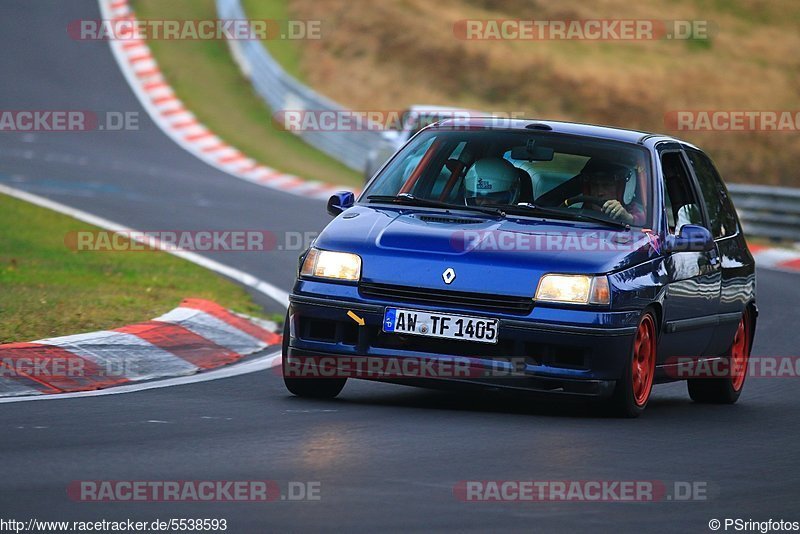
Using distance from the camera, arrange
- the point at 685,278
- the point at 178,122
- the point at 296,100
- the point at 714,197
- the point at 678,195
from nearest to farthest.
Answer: the point at 685,278 → the point at 678,195 → the point at 714,197 → the point at 178,122 → the point at 296,100

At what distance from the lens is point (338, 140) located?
30.6 metres

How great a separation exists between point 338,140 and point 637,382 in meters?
22.4

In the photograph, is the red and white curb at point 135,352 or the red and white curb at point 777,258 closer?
the red and white curb at point 135,352

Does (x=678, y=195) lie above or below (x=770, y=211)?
above

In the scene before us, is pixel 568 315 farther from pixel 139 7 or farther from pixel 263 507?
pixel 139 7

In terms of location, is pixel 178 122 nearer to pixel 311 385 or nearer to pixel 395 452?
pixel 311 385

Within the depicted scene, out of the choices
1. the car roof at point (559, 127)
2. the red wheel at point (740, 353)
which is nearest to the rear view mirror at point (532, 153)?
the car roof at point (559, 127)

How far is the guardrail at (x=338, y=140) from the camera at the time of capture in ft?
77.7

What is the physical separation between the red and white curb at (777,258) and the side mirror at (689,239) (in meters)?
11.3

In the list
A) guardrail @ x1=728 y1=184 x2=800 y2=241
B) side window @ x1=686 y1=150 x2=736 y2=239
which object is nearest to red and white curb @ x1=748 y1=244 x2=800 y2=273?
guardrail @ x1=728 y1=184 x2=800 y2=241

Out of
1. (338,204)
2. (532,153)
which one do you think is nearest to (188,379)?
(338,204)

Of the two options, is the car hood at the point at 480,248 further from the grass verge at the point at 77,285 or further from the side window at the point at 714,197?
the grass verge at the point at 77,285

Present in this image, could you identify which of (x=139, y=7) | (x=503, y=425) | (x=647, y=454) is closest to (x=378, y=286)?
(x=503, y=425)

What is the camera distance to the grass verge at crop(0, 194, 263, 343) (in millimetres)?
10391
